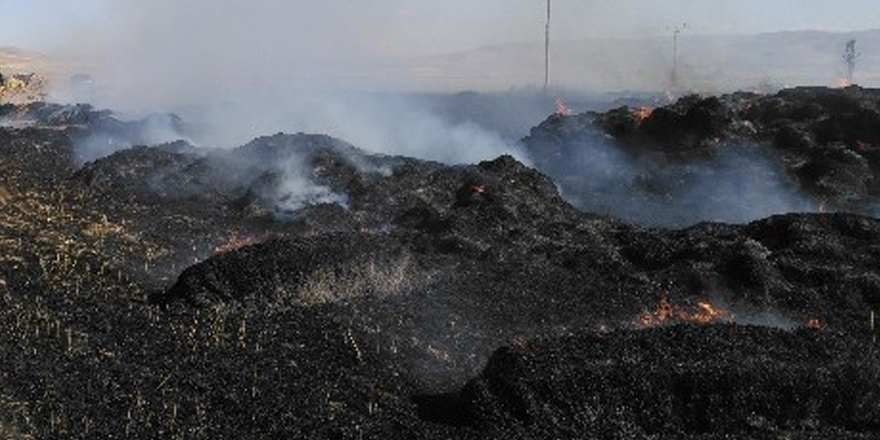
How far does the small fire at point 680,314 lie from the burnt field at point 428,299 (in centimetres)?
7

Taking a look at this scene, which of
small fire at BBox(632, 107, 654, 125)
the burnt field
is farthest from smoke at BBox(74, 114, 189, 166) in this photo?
small fire at BBox(632, 107, 654, 125)

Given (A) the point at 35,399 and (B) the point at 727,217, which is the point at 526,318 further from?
(B) the point at 727,217

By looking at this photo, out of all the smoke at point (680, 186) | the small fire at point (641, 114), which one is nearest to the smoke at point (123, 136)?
the smoke at point (680, 186)

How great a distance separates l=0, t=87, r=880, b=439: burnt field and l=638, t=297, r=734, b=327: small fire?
0.07 m

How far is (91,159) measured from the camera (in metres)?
44.4

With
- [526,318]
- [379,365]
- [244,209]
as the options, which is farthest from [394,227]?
[379,365]

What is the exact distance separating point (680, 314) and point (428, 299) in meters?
5.67

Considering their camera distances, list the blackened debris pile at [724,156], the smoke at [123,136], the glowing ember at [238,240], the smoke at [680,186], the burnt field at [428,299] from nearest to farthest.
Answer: the burnt field at [428,299] < the glowing ember at [238,240] < the smoke at [680,186] < the blackened debris pile at [724,156] < the smoke at [123,136]

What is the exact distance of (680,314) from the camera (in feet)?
64.8

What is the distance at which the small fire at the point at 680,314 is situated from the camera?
19.4 meters

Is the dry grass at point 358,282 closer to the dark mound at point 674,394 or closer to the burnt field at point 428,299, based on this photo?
the burnt field at point 428,299

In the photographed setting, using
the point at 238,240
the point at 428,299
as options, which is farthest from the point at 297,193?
the point at 428,299

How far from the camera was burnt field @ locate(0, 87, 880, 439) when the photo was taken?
13.2m

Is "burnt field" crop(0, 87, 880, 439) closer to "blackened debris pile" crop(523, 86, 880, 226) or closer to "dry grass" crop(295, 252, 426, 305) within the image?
"dry grass" crop(295, 252, 426, 305)
